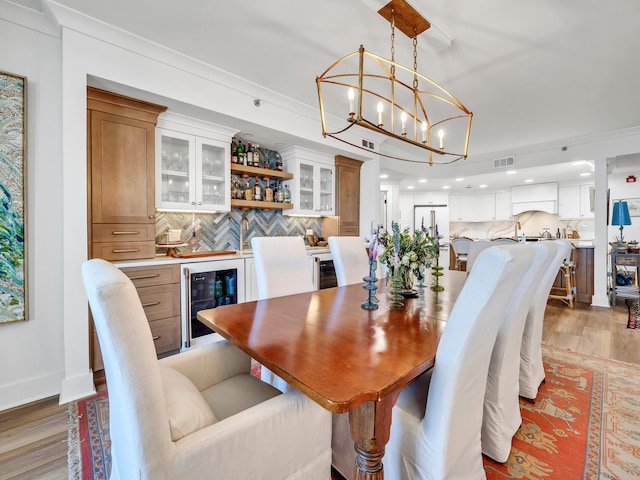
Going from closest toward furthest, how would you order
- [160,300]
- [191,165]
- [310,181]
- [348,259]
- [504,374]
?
[504,374], [160,300], [348,259], [191,165], [310,181]

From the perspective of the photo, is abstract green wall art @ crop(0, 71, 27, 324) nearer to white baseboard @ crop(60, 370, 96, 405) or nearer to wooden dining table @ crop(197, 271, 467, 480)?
white baseboard @ crop(60, 370, 96, 405)

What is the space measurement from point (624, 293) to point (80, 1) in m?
7.03

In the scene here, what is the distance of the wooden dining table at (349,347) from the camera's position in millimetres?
855

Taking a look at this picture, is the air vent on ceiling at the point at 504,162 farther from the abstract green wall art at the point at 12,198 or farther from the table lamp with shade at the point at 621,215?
the abstract green wall art at the point at 12,198

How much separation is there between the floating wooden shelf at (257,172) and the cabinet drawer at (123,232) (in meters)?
1.17

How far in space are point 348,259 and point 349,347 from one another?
1.58 metres

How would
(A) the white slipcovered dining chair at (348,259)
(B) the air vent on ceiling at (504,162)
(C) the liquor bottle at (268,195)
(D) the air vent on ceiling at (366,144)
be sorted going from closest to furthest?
1. (A) the white slipcovered dining chair at (348,259)
2. (C) the liquor bottle at (268,195)
3. (D) the air vent on ceiling at (366,144)
4. (B) the air vent on ceiling at (504,162)

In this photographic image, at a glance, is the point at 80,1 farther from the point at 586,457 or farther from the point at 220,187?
the point at 586,457

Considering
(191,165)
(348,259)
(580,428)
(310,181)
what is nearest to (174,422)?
(348,259)

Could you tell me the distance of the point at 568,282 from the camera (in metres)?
4.47

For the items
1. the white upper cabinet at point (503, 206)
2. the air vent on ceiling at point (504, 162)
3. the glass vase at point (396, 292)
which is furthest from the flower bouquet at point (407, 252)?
the white upper cabinet at point (503, 206)

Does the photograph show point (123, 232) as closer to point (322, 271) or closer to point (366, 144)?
point (322, 271)

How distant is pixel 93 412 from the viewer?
1.87 meters

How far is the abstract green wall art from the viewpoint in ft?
6.32
